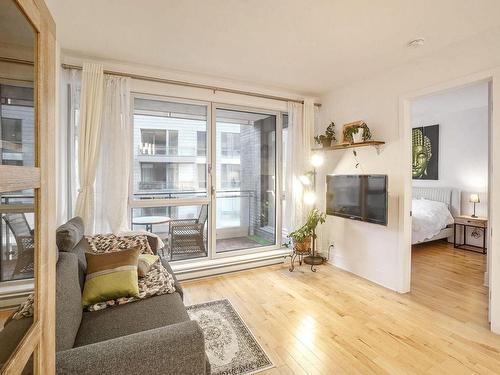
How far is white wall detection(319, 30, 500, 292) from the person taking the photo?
2509 millimetres

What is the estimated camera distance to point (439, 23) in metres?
2.20

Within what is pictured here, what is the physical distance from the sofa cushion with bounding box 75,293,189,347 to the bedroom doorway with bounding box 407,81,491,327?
3052mm

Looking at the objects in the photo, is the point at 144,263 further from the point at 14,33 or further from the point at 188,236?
the point at 14,33

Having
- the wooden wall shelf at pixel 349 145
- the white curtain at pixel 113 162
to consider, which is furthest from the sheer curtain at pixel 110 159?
the wooden wall shelf at pixel 349 145

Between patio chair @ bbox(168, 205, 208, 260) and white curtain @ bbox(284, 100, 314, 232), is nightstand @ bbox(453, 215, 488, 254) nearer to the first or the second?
white curtain @ bbox(284, 100, 314, 232)

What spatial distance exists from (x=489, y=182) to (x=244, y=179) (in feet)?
9.16

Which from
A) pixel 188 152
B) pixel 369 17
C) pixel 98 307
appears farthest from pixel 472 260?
pixel 98 307

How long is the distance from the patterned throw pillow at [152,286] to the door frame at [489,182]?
8.37 ft

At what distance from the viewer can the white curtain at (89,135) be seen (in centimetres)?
277

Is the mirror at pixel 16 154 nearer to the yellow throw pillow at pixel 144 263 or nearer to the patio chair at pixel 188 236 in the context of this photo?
the yellow throw pillow at pixel 144 263

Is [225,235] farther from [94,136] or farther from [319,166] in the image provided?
[94,136]

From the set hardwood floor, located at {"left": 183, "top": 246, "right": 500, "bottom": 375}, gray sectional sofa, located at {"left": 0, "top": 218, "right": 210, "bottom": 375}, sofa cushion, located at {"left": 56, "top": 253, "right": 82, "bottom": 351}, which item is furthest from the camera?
hardwood floor, located at {"left": 183, "top": 246, "right": 500, "bottom": 375}

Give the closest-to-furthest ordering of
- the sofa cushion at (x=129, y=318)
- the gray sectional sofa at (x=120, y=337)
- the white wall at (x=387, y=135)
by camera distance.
→ the gray sectional sofa at (x=120, y=337)
the sofa cushion at (x=129, y=318)
the white wall at (x=387, y=135)

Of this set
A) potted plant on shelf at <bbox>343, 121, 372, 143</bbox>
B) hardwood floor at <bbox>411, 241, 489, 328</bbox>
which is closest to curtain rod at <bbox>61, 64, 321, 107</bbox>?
potted plant on shelf at <bbox>343, 121, 372, 143</bbox>
